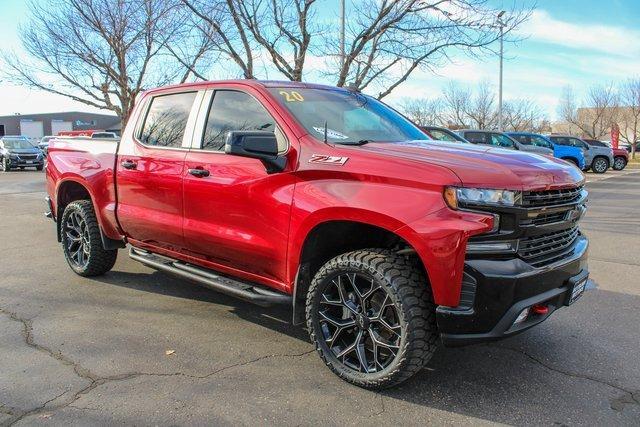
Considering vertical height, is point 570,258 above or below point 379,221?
below

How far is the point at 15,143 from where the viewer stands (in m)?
27.8

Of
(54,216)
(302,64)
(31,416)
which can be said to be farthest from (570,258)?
(302,64)

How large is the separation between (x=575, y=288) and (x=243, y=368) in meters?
2.16

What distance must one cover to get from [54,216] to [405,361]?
473cm

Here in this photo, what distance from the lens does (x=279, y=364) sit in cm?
369

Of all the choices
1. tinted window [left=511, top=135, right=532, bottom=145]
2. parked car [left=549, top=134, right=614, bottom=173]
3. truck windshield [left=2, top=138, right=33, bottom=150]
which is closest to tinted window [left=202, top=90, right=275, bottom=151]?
tinted window [left=511, top=135, right=532, bottom=145]

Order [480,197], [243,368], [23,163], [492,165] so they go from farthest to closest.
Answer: [23,163] → [243,368] → [492,165] → [480,197]

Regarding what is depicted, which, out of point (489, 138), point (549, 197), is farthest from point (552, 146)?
point (549, 197)

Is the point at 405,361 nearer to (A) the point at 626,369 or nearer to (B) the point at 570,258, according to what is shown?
(B) the point at 570,258

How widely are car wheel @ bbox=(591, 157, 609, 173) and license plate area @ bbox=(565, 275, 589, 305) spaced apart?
85.4ft

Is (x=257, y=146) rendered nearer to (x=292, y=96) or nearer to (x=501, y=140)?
(x=292, y=96)

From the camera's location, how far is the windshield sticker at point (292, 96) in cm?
400

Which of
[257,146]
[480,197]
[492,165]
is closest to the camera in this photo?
[480,197]

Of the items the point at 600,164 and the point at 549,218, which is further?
the point at 600,164
